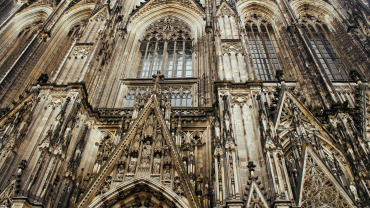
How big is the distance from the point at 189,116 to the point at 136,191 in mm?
3739

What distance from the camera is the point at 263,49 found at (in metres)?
17.8

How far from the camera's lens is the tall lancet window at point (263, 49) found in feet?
53.3

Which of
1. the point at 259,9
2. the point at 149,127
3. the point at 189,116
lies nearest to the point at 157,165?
the point at 149,127

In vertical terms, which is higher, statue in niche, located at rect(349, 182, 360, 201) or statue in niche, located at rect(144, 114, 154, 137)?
statue in niche, located at rect(144, 114, 154, 137)

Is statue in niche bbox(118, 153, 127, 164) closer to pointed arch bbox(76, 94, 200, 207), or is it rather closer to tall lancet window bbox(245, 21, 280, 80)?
pointed arch bbox(76, 94, 200, 207)

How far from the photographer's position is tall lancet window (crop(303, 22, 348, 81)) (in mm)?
16125

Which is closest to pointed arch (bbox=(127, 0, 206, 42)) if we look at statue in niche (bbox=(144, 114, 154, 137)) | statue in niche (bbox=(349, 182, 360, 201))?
statue in niche (bbox=(144, 114, 154, 137))

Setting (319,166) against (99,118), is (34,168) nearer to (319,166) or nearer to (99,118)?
(99,118)

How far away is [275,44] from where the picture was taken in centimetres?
1802

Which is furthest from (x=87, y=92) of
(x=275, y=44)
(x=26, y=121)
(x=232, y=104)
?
(x=275, y=44)

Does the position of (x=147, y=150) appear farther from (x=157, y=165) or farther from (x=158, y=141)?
(x=157, y=165)

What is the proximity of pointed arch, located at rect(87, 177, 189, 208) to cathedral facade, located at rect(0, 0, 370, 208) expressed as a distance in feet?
0.10

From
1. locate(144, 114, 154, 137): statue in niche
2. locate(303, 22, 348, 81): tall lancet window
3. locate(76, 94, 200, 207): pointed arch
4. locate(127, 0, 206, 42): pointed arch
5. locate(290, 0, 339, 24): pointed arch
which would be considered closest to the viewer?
locate(76, 94, 200, 207): pointed arch

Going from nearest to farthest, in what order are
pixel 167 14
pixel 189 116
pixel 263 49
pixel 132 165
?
pixel 132 165
pixel 189 116
pixel 263 49
pixel 167 14
